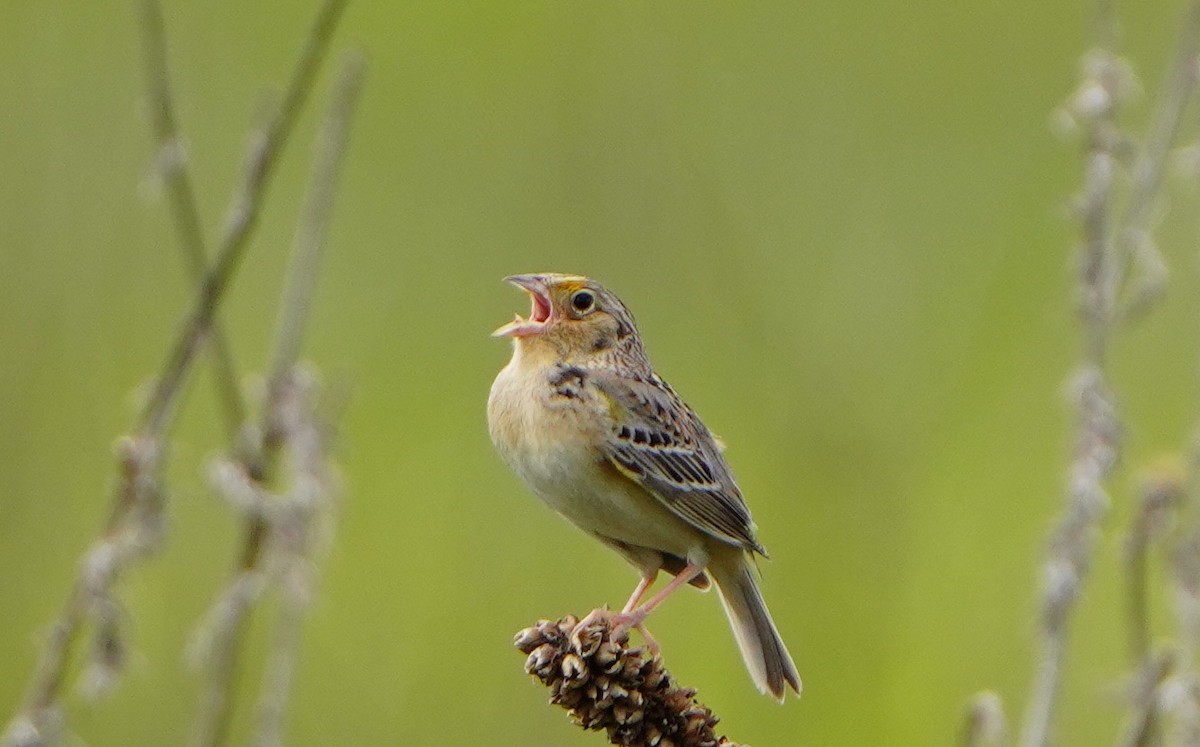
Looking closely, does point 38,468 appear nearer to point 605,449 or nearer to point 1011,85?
point 605,449

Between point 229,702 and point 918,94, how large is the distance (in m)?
5.56

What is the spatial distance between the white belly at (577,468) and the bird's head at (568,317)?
210mm

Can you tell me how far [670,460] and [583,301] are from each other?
535 mm

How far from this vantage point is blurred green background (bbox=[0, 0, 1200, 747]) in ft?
23.9

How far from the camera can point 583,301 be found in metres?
5.07

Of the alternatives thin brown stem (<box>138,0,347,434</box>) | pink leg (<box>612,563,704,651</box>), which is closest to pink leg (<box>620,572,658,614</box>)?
pink leg (<box>612,563,704,651</box>)

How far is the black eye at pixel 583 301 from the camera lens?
5.07 metres

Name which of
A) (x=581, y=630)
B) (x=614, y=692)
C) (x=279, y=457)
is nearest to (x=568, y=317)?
(x=279, y=457)

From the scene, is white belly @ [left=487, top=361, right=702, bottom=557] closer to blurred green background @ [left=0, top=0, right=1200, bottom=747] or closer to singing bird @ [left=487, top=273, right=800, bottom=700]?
singing bird @ [left=487, top=273, right=800, bottom=700]

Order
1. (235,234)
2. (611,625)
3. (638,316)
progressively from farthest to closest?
1. (638,316)
2. (235,234)
3. (611,625)

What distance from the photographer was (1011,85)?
29.1 ft

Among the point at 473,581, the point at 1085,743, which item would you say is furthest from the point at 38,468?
the point at 1085,743

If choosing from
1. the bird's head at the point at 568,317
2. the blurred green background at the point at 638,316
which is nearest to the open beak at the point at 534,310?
the bird's head at the point at 568,317

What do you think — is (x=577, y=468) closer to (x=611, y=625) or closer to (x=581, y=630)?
(x=611, y=625)
